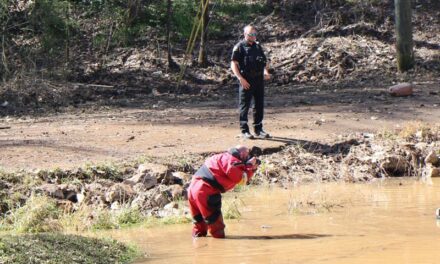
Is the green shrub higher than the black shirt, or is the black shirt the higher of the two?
the black shirt

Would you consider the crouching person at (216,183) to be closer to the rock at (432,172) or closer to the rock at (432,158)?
the rock at (432,172)

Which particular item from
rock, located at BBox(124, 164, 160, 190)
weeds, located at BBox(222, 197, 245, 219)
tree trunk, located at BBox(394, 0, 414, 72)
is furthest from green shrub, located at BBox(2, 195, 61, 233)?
tree trunk, located at BBox(394, 0, 414, 72)

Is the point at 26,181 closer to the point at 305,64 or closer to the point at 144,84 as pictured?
the point at 144,84

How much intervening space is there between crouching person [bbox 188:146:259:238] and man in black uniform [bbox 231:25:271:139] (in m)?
4.37

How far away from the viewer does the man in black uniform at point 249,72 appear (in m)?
12.8

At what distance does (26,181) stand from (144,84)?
31.1 ft

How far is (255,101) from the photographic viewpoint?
13.4 metres

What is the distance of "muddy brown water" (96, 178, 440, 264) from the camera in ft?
25.5

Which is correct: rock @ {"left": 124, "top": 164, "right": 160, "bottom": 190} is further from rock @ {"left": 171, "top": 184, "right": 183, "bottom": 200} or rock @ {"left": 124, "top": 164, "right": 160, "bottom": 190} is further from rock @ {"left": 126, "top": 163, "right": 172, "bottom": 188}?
rock @ {"left": 171, "top": 184, "right": 183, "bottom": 200}

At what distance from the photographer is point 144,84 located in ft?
65.6

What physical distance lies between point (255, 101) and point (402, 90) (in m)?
4.95

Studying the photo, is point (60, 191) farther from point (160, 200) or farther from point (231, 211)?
point (231, 211)

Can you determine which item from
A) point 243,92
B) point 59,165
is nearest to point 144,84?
point 243,92

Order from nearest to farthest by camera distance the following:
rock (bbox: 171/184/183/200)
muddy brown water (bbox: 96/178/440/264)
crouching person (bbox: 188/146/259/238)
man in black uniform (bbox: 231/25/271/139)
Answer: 1. muddy brown water (bbox: 96/178/440/264)
2. crouching person (bbox: 188/146/259/238)
3. rock (bbox: 171/184/183/200)
4. man in black uniform (bbox: 231/25/271/139)
